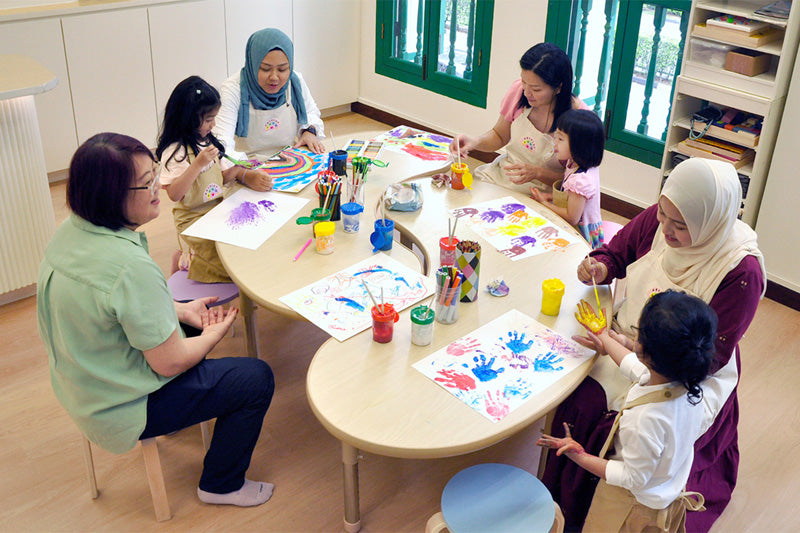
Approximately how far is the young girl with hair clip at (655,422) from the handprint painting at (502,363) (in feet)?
0.33

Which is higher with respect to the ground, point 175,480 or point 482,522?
point 482,522

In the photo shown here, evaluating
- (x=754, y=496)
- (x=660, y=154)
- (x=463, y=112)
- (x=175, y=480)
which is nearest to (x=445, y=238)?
(x=175, y=480)

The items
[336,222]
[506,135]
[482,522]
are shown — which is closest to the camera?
[482,522]

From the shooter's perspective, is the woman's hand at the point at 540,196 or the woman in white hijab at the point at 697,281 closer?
the woman in white hijab at the point at 697,281

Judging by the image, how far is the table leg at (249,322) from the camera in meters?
2.74

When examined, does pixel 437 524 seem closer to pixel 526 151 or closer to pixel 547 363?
pixel 547 363

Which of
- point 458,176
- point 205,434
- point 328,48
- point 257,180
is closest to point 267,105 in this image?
point 257,180

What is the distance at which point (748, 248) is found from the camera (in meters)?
2.11

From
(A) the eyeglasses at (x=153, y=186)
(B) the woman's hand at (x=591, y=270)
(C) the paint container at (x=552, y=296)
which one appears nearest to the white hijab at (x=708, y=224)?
(B) the woman's hand at (x=591, y=270)

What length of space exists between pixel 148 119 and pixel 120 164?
10.0ft

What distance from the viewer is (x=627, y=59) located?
162 inches

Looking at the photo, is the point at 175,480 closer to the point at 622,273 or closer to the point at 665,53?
the point at 622,273

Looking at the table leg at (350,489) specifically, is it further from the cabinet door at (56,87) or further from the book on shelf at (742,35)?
the cabinet door at (56,87)

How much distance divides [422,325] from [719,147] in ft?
7.36
